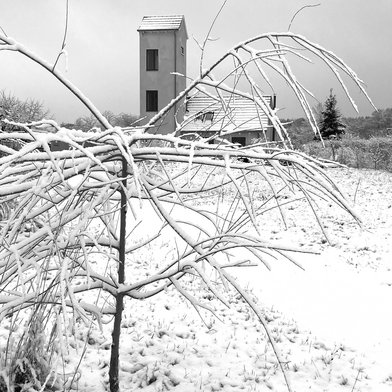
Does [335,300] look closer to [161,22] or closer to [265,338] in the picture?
[265,338]

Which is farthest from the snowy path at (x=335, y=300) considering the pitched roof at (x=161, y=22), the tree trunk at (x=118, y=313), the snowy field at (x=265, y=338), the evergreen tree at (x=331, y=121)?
the evergreen tree at (x=331, y=121)

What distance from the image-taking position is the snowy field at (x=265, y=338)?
163 inches

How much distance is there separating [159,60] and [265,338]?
1014 inches

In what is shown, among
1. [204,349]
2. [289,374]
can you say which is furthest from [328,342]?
[204,349]

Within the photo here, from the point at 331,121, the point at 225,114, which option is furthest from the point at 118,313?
the point at 331,121

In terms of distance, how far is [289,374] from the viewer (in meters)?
4.38

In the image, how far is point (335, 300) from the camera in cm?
725

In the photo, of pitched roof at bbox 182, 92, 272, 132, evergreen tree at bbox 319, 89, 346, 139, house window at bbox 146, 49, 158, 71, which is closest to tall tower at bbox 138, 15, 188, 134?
house window at bbox 146, 49, 158, 71

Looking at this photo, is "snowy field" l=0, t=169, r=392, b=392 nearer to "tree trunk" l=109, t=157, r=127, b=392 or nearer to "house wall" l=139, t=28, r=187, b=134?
"tree trunk" l=109, t=157, r=127, b=392

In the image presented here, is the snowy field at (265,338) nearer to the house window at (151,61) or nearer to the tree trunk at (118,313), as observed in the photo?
the tree trunk at (118,313)

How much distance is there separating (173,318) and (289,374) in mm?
1827

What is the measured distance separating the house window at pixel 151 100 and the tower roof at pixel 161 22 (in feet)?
13.7

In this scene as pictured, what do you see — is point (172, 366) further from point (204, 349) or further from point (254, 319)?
point (254, 319)

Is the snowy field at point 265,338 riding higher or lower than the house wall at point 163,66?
lower
